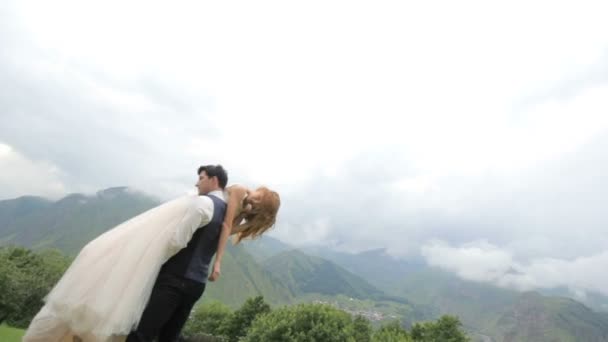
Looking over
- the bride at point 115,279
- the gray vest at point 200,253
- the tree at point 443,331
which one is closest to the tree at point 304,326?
the tree at point 443,331

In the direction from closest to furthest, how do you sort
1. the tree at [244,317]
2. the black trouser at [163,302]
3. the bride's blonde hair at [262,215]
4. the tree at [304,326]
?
the black trouser at [163,302] < the bride's blonde hair at [262,215] < the tree at [304,326] < the tree at [244,317]

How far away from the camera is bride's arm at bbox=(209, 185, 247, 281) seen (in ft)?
15.1

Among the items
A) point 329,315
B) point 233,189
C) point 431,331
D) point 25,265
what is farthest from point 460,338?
point 25,265

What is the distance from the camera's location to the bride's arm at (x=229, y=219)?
15.1 ft

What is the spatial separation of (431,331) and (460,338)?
3.16m

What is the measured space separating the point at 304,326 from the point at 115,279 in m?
40.6

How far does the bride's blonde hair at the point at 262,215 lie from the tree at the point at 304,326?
37526 mm

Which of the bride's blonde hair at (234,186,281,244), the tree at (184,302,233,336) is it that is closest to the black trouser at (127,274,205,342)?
the bride's blonde hair at (234,186,281,244)

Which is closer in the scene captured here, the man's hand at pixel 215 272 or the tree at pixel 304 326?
the man's hand at pixel 215 272

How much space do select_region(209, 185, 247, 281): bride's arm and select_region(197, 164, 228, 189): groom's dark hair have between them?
0.13 m

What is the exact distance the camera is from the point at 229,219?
4.65 metres

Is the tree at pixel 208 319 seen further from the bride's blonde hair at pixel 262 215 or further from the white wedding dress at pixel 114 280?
the white wedding dress at pixel 114 280

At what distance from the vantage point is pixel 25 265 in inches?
3036

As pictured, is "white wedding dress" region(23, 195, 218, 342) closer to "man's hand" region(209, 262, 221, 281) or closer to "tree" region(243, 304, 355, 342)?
"man's hand" region(209, 262, 221, 281)
